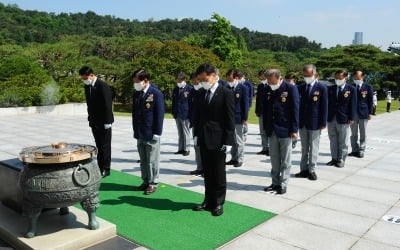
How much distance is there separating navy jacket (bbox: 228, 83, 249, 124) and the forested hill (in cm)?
3778

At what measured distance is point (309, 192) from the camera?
561 cm

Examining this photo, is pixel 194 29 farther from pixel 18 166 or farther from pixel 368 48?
pixel 18 166

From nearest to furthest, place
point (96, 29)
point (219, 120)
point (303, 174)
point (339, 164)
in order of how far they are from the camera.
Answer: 1. point (219, 120)
2. point (303, 174)
3. point (339, 164)
4. point (96, 29)

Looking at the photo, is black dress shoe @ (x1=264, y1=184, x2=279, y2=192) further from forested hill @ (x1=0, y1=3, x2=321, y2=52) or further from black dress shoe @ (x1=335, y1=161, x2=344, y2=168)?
forested hill @ (x1=0, y1=3, x2=321, y2=52)

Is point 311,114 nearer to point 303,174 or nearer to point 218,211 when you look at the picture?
point 303,174

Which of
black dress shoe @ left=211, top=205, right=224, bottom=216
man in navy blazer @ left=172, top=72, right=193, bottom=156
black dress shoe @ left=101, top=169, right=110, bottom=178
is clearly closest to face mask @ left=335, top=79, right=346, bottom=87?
man in navy blazer @ left=172, top=72, right=193, bottom=156

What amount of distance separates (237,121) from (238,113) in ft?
0.49

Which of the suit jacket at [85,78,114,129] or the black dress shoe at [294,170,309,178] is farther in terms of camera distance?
the black dress shoe at [294,170,309,178]

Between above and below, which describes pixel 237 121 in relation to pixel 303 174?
above

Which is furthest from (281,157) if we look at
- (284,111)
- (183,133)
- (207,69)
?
(183,133)

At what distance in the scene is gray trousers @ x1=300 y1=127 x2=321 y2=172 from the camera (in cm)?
628

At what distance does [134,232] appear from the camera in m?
4.09

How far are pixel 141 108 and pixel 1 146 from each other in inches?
201

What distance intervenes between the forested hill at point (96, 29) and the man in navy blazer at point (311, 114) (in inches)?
1538
